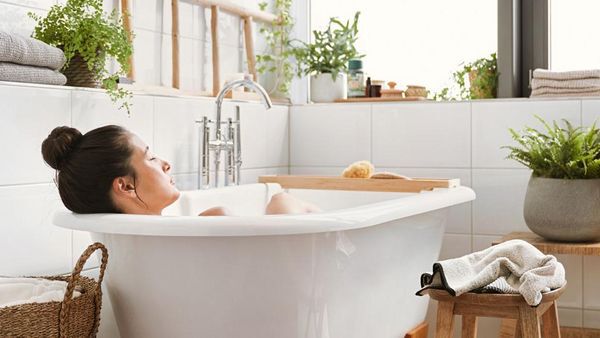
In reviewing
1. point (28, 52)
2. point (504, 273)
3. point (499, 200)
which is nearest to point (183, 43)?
point (28, 52)

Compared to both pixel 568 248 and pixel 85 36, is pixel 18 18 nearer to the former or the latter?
pixel 85 36

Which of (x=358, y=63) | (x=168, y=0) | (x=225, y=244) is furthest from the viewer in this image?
(x=358, y=63)

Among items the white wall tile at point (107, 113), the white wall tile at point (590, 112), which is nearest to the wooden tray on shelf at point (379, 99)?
the white wall tile at point (590, 112)

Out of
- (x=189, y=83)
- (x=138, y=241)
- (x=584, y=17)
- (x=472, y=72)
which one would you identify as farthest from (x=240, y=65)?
(x=138, y=241)

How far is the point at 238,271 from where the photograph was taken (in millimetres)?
1786

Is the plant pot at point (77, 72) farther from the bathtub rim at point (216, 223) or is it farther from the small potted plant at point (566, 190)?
the small potted plant at point (566, 190)

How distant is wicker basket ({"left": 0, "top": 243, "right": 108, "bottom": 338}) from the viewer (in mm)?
1688

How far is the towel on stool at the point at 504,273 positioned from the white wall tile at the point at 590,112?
119 cm

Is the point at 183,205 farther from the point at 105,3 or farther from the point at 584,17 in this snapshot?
the point at 584,17

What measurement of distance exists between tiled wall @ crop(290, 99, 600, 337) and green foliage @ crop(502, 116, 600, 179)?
305 mm

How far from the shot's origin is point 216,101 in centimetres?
286

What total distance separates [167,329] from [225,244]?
0.26 metres

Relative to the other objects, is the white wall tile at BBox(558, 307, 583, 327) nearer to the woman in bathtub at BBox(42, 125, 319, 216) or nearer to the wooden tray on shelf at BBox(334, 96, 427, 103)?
the wooden tray on shelf at BBox(334, 96, 427, 103)

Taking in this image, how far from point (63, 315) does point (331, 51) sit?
2.21m
